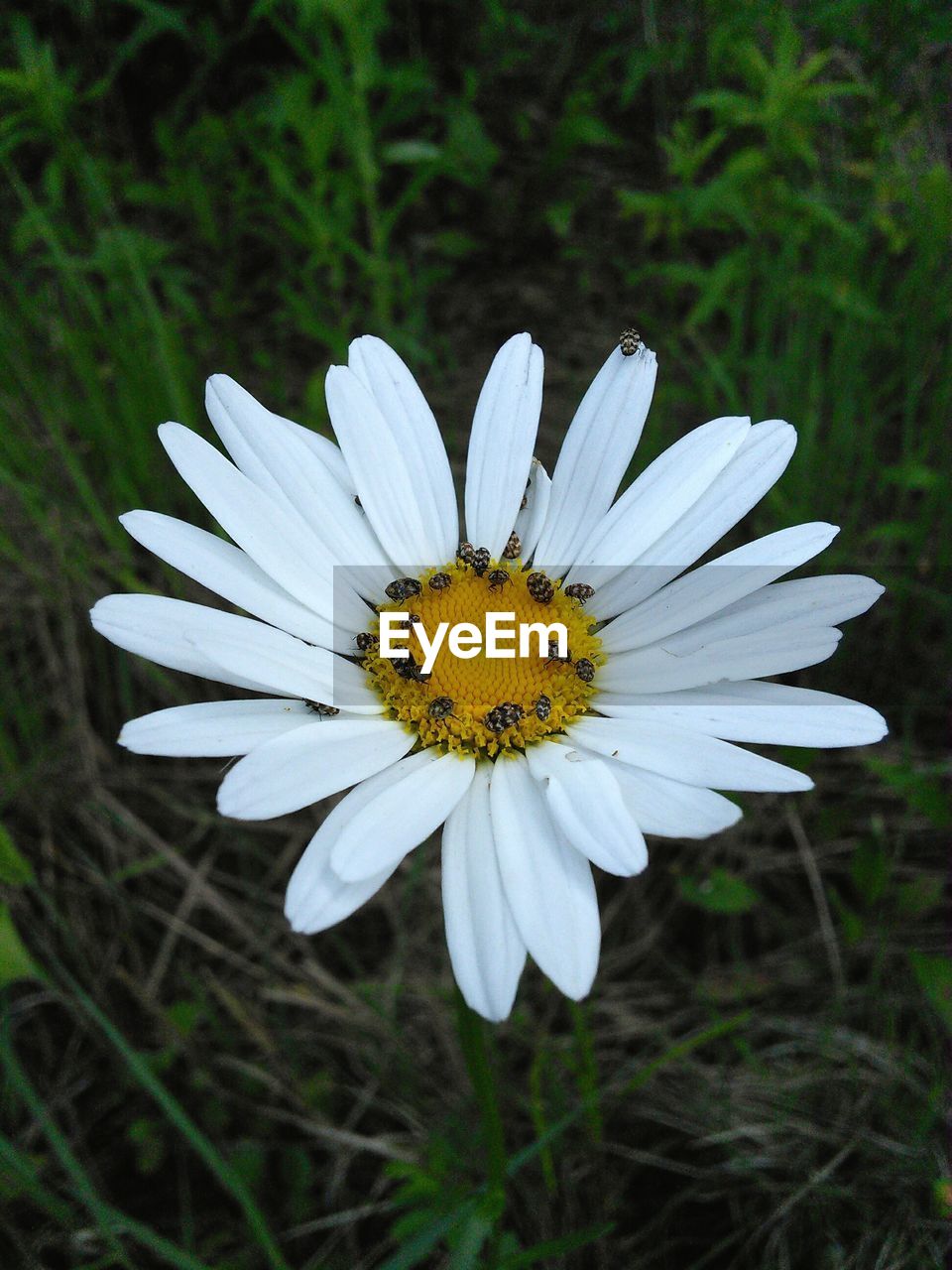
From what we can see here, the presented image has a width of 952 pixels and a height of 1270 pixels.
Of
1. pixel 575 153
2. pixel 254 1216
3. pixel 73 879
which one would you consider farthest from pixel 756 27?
pixel 254 1216

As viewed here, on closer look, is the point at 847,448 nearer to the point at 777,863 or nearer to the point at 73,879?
the point at 777,863

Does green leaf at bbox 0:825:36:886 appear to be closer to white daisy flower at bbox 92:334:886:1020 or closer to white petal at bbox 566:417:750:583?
white daisy flower at bbox 92:334:886:1020

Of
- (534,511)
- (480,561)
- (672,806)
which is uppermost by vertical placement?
(534,511)

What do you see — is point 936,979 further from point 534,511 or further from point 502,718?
point 534,511

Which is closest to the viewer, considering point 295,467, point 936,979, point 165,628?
point 165,628

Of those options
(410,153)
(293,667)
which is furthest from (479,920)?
(410,153)


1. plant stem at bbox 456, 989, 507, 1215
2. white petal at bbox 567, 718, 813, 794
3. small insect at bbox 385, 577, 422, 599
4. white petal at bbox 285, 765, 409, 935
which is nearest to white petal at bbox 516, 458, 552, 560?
small insect at bbox 385, 577, 422, 599
